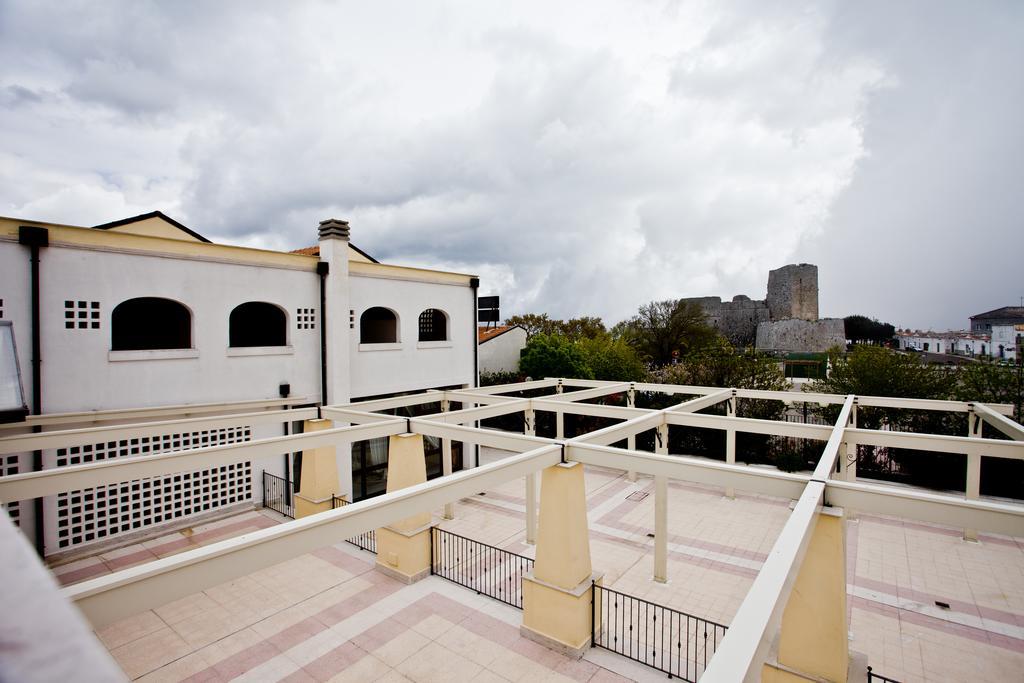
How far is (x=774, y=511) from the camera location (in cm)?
1475

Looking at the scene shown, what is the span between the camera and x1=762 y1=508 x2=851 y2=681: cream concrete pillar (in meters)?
6.19

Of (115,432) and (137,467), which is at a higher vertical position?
(115,432)

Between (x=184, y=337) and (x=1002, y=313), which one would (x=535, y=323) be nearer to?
(x=184, y=337)

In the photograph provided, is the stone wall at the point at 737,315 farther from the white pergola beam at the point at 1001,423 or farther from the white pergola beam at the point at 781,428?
the white pergola beam at the point at 781,428

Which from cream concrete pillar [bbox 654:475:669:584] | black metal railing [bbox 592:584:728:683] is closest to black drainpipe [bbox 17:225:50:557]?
black metal railing [bbox 592:584:728:683]

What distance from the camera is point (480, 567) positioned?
37.7ft

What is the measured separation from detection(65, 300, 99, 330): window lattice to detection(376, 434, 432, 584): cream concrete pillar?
6437 millimetres

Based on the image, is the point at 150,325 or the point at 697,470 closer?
the point at 697,470

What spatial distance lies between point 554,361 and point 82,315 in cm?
1714

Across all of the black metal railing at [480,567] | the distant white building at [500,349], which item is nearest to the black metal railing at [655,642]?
the black metal railing at [480,567]

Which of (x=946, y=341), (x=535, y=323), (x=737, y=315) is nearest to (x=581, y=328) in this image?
(x=535, y=323)

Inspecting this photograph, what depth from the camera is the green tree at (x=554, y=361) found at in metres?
24.3

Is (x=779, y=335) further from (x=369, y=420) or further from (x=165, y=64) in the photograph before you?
(x=165, y=64)

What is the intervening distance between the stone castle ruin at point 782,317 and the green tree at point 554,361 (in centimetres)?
3013
